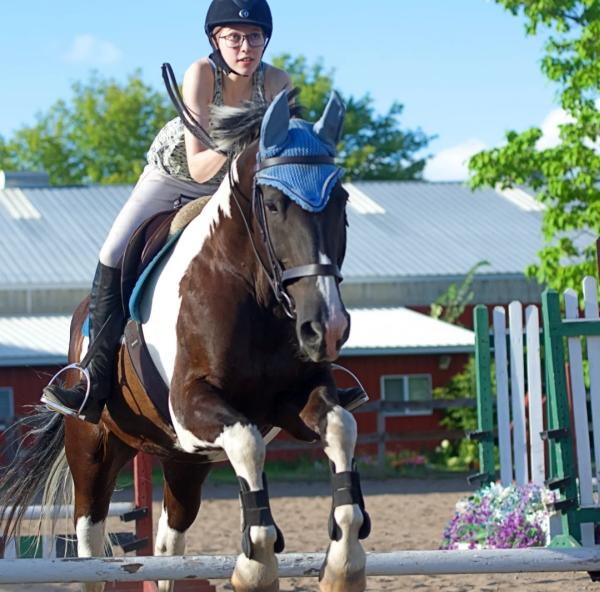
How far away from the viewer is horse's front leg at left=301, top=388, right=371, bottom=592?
4430mm

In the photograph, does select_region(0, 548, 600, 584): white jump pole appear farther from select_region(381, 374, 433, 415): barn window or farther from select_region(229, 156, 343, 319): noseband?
select_region(381, 374, 433, 415): barn window

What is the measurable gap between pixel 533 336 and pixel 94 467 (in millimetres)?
4260

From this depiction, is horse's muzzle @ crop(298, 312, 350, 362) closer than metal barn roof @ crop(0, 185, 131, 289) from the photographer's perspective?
Yes

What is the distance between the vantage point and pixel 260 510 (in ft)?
14.6

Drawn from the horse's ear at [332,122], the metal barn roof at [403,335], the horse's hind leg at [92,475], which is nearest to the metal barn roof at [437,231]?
the metal barn roof at [403,335]

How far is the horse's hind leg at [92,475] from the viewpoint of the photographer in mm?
6266

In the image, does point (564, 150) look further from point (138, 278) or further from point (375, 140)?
point (375, 140)

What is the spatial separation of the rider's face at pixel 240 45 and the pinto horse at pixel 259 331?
1.15 ft

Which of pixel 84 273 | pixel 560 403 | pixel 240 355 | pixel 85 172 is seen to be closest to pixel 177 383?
pixel 240 355

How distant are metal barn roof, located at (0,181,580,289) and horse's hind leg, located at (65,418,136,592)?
20801 mm

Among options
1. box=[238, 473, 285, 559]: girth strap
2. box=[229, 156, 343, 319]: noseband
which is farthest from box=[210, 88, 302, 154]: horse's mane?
box=[238, 473, 285, 559]: girth strap

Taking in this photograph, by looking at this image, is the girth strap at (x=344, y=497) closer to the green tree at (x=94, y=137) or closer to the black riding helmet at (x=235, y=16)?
the black riding helmet at (x=235, y=16)

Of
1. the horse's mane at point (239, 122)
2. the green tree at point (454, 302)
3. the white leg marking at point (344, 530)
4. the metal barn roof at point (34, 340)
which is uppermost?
the green tree at point (454, 302)

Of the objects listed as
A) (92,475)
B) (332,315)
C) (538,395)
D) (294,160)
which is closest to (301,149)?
(294,160)
